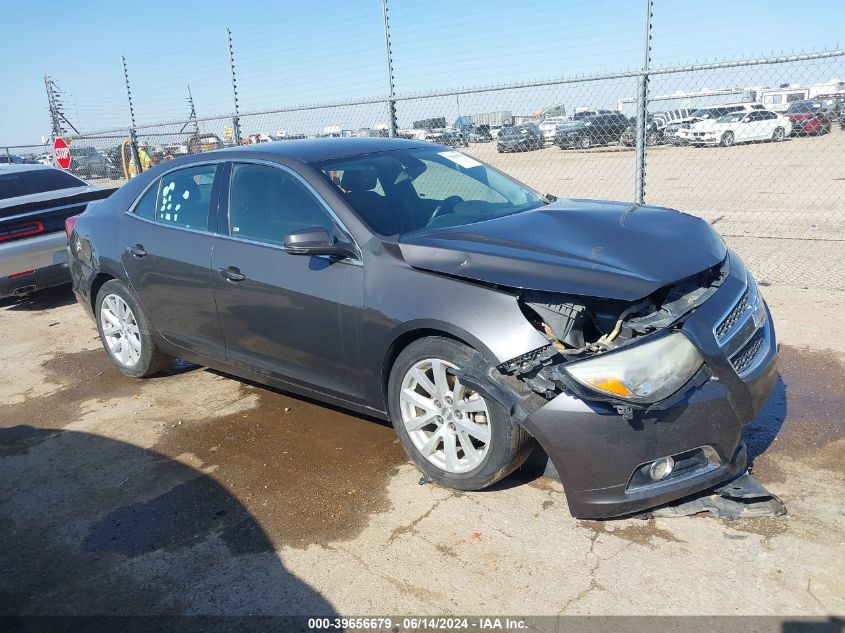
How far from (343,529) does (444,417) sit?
2.30 ft

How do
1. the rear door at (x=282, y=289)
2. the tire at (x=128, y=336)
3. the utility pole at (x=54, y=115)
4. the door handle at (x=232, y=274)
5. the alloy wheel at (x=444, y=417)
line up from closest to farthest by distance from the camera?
1. the alloy wheel at (x=444, y=417)
2. the rear door at (x=282, y=289)
3. the door handle at (x=232, y=274)
4. the tire at (x=128, y=336)
5. the utility pole at (x=54, y=115)

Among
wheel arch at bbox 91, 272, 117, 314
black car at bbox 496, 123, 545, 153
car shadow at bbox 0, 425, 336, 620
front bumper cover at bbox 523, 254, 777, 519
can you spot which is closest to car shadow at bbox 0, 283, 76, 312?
wheel arch at bbox 91, 272, 117, 314

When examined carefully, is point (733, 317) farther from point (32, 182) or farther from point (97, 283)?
point (32, 182)

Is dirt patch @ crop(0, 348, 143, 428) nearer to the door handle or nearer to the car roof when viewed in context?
the door handle

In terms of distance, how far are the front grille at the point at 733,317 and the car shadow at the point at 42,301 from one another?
7.53m

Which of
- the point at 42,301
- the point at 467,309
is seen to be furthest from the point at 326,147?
the point at 42,301

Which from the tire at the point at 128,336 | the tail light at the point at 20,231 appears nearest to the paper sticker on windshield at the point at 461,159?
the tire at the point at 128,336

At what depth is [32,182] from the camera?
28.7 feet

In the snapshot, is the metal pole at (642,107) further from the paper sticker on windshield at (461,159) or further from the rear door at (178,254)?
the rear door at (178,254)

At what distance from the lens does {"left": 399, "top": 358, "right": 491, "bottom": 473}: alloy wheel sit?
11.3 feet

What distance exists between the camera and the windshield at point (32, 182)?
847 cm

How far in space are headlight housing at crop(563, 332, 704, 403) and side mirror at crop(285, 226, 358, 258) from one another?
55.4 inches

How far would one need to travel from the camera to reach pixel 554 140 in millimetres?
12086

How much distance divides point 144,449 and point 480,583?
244cm
